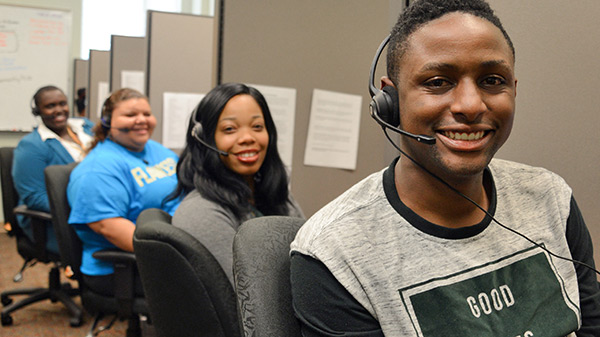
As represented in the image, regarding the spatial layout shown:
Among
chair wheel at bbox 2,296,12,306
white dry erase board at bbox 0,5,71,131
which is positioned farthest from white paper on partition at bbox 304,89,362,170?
white dry erase board at bbox 0,5,71,131

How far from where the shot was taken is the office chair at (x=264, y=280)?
2.57 ft

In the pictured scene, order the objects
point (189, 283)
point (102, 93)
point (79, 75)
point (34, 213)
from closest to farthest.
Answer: point (189, 283), point (34, 213), point (102, 93), point (79, 75)

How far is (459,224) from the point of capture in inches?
31.8

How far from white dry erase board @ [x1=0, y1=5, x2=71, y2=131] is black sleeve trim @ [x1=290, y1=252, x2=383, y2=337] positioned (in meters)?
5.30

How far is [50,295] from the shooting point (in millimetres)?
3109

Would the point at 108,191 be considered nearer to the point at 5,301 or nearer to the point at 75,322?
the point at 75,322

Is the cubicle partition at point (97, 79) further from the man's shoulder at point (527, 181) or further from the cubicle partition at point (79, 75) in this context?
the man's shoulder at point (527, 181)

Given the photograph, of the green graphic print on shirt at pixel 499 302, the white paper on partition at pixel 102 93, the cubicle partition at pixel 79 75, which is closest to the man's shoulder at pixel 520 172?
the green graphic print on shirt at pixel 499 302

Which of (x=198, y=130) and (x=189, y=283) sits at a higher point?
(x=198, y=130)

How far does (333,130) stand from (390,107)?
3.27ft

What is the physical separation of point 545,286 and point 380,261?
0.24 meters

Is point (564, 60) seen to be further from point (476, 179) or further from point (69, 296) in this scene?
point (69, 296)

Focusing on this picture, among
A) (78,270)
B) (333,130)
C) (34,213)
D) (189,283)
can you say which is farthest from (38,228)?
(189,283)

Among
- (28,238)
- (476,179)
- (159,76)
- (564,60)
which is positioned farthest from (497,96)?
(28,238)
